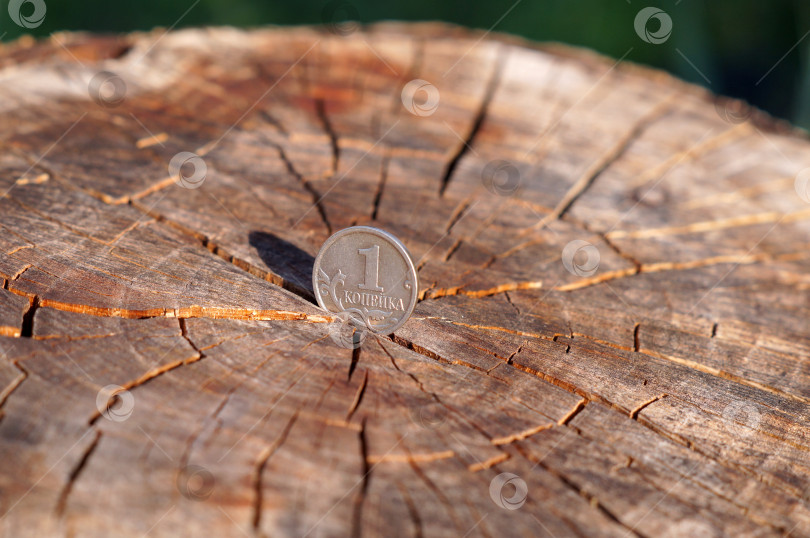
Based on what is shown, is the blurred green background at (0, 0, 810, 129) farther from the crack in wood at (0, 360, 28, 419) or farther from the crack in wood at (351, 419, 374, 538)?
the crack in wood at (351, 419, 374, 538)

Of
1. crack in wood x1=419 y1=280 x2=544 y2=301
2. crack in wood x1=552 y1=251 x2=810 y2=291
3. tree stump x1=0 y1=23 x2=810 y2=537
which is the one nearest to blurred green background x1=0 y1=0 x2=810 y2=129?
tree stump x1=0 y1=23 x2=810 y2=537

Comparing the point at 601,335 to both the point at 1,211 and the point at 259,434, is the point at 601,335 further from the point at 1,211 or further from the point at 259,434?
the point at 1,211

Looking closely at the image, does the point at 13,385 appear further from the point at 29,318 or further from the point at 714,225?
the point at 714,225

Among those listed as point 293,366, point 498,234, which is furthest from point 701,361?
point 293,366

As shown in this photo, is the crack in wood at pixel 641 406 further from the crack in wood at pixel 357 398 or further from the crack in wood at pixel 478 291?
the crack in wood at pixel 357 398

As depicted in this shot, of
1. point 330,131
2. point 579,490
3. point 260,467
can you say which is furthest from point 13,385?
point 330,131

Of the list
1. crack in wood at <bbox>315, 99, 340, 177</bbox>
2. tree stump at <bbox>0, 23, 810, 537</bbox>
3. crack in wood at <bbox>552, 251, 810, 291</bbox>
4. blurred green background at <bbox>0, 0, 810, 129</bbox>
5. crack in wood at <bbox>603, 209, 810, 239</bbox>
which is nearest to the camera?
tree stump at <bbox>0, 23, 810, 537</bbox>
